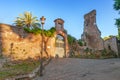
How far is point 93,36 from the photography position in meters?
29.8

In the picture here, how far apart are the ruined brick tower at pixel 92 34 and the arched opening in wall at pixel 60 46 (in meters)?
5.03

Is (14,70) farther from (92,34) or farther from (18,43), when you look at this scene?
(92,34)

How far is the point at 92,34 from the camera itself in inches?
1188

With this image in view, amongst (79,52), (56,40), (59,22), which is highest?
(59,22)

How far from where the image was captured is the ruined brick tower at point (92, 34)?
28920mm

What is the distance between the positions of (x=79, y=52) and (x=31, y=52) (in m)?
7.90

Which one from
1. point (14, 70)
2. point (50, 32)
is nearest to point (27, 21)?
point (50, 32)

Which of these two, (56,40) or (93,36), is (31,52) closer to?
(56,40)

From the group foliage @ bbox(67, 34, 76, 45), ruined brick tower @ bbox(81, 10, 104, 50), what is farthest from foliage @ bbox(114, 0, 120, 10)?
ruined brick tower @ bbox(81, 10, 104, 50)

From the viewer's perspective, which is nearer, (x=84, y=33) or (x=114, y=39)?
(x=114, y=39)

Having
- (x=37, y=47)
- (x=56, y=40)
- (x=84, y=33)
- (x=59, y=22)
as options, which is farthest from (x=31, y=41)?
(x=84, y=33)

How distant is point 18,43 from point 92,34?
14.6 m

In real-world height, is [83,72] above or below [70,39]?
below

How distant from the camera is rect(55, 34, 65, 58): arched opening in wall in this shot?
24277mm
